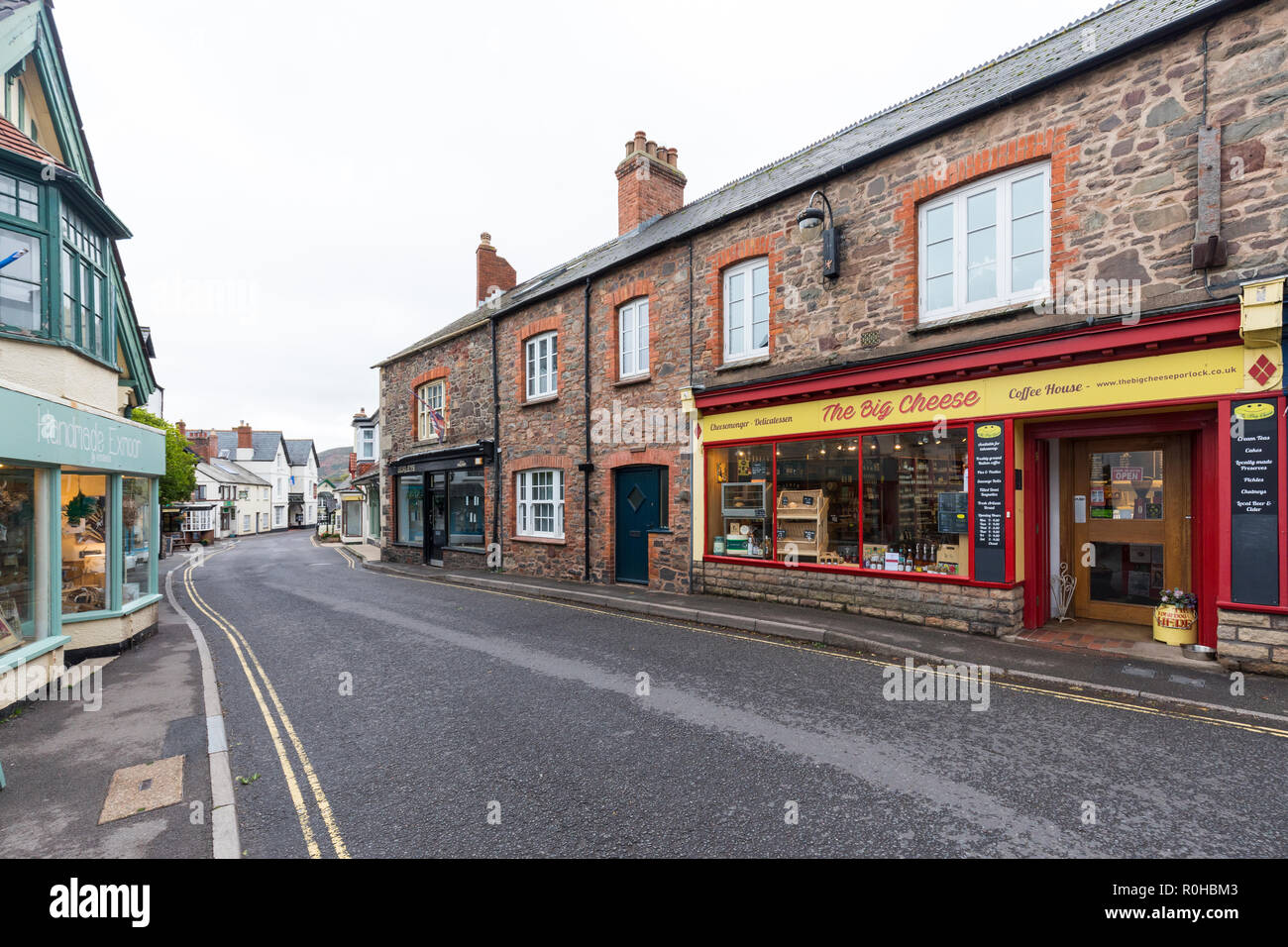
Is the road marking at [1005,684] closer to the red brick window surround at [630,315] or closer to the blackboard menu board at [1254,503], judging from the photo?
the blackboard menu board at [1254,503]

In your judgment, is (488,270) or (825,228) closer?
(825,228)

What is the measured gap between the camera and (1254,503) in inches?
232

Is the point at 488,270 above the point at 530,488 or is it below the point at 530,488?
above

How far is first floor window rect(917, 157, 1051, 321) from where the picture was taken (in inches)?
292

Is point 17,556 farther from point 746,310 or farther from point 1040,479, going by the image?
point 1040,479

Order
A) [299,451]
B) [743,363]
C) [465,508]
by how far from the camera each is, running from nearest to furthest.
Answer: [743,363] < [465,508] < [299,451]

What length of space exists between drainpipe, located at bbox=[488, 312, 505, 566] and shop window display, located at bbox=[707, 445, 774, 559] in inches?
283

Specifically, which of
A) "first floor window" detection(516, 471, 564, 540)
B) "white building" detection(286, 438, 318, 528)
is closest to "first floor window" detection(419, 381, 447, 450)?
"first floor window" detection(516, 471, 564, 540)

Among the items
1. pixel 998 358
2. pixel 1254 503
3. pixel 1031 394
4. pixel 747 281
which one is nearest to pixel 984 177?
pixel 998 358

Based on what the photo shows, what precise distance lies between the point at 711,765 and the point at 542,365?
40.2 feet

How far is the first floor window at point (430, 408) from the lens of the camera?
18.5 metres

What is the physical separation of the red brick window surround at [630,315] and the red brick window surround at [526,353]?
2.01 metres
